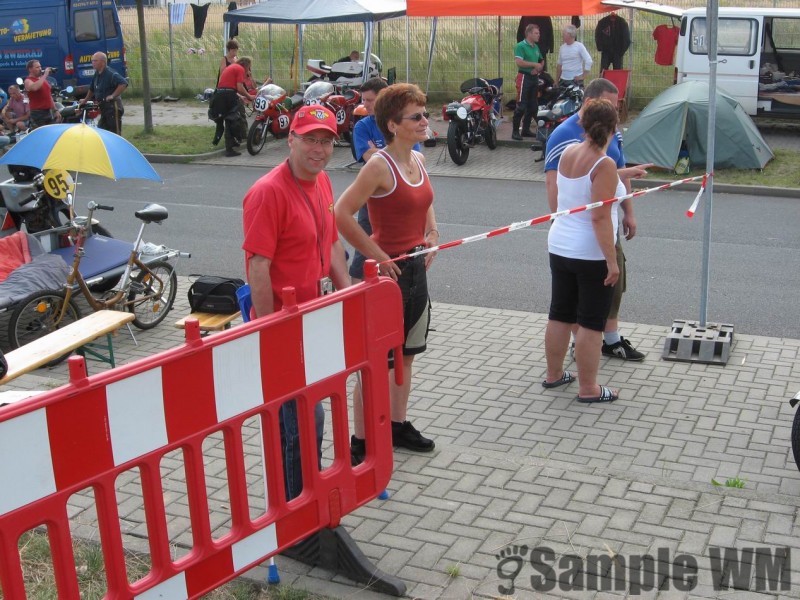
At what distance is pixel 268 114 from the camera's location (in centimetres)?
1816

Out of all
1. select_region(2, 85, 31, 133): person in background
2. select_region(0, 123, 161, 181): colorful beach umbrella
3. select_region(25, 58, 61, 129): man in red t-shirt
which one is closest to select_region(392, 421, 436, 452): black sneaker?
select_region(0, 123, 161, 181): colorful beach umbrella

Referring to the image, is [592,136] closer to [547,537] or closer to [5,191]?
[547,537]

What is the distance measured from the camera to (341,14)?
19.6 metres

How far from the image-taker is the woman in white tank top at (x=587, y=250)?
580 centimetres

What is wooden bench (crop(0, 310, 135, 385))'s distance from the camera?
5762 millimetres

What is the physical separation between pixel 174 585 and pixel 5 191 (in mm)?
5970

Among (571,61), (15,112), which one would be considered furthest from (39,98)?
(571,61)

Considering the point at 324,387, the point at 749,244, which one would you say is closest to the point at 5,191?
the point at 324,387

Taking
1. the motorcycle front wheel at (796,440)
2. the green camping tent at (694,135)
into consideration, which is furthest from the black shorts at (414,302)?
the green camping tent at (694,135)

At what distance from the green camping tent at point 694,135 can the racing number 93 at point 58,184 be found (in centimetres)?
888

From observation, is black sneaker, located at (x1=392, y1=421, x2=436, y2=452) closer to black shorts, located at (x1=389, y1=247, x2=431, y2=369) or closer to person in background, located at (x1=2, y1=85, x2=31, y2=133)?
black shorts, located at (x1=389, y1=247, x2=431, y2=369)

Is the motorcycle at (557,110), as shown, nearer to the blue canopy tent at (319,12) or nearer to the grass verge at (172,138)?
the blue canopy tent at (319,12)

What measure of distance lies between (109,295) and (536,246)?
190 inches

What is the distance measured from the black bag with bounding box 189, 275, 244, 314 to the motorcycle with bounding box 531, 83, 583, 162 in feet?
30.8
